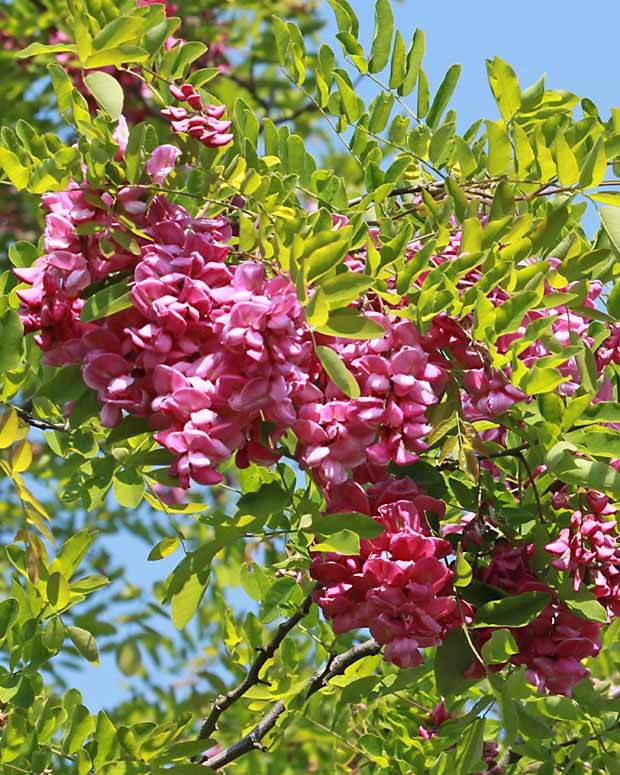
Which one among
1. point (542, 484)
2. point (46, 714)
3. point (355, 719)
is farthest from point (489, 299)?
point (355, 719)

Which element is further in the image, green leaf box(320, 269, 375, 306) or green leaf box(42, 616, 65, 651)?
green leaf box(42, 616, 65, 651)

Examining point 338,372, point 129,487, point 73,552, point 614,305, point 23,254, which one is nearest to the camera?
point 338,372

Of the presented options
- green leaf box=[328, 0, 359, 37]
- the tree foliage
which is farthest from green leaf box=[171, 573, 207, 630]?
green leaf box=[328, 0, 359, 37]

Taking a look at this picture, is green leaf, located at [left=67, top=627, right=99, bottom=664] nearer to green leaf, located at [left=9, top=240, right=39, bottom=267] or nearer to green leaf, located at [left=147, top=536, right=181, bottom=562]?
green leaf, located at [left=147, top=536, right=181, bottom=562]

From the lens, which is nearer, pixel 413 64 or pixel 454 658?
pixel 454 658

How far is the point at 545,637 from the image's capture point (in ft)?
4.19

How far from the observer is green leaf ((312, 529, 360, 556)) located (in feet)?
3.70

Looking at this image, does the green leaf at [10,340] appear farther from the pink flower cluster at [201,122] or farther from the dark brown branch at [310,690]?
the dark brown branch at [310,690]

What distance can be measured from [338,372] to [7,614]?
65cm

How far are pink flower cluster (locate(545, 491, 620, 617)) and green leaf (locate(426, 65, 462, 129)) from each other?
21.3 inches

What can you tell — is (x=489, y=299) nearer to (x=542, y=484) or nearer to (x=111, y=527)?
(x=542, y=484)

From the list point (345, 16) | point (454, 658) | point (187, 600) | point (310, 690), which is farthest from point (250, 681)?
point (345, 16)

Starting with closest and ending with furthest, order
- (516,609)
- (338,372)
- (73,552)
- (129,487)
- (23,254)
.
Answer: (338,372) → (516,609) → (23,254) → (73,552) → (129,487)

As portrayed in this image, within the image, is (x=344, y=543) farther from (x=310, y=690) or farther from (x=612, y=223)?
(x=310, y=690)
